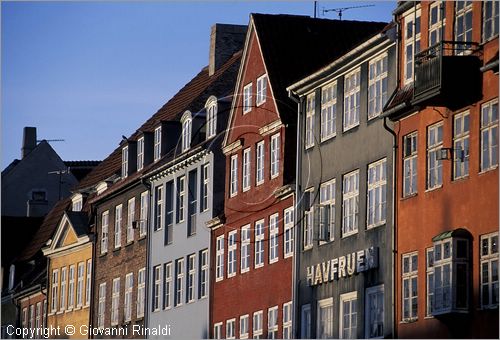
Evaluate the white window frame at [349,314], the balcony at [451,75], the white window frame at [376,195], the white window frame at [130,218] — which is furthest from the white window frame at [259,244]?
the balcony at [451,75]

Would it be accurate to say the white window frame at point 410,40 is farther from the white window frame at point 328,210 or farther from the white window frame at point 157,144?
the white window frame at point 157,144

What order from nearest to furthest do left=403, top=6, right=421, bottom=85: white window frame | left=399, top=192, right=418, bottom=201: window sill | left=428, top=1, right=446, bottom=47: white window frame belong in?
left=428, top=1, right=446, bottom=47: white window frame, left=399, top=192, right=418, bottom=201: window sill, left=403, top=6, right=421, bottom=85: white window frame

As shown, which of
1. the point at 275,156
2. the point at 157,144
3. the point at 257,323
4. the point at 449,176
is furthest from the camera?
the point at 157,144

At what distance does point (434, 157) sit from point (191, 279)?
991 inches

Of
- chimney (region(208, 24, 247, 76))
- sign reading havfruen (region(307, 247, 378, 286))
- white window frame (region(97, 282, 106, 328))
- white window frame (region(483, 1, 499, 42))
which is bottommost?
sign reading havfruen (region(307, 247, 378, 286))

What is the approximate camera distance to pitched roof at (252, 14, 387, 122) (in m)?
65.4

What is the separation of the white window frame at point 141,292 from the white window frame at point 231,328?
12.1m

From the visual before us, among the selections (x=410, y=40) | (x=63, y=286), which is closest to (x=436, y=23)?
(x=410, y=40)

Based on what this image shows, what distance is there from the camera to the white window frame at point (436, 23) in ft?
163

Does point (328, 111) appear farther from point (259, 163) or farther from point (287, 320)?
point (287, 320)

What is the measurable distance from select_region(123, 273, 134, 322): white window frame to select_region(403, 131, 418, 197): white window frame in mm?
30193

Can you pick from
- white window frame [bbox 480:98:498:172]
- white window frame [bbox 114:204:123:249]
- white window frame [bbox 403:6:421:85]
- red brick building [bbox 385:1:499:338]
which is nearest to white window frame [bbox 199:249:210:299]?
white window frame [bbox 114:204:123:249]

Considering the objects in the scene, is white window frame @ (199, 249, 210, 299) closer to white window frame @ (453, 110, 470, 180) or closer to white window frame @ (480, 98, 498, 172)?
white window frame @ (453, 110, 470, 180)

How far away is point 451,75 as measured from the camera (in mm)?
47406
